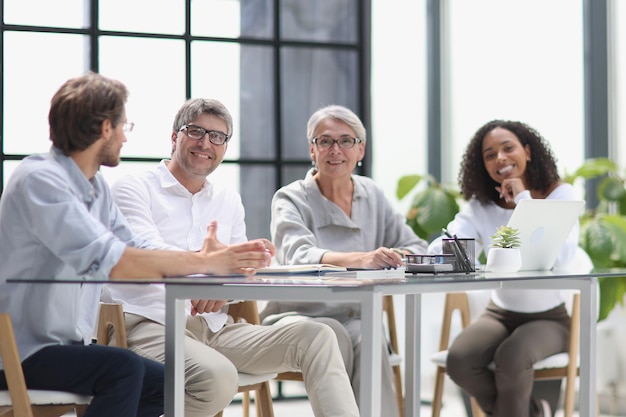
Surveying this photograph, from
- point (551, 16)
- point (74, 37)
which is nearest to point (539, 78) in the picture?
point (551, 16)

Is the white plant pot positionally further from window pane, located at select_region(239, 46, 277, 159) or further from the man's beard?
window pane, located at select_region(239, 46, 277, 159)

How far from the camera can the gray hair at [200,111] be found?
115 inches

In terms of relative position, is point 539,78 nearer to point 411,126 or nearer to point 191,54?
point 411,126

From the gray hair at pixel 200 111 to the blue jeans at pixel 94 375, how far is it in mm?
934

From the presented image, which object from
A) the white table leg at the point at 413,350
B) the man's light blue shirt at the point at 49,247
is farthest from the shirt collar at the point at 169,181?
the white table leg at the point at 413,350

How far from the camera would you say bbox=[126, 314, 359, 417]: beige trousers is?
248cm

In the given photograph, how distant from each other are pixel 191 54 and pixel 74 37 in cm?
52

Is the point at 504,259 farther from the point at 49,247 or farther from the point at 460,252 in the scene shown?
the point at 49,247

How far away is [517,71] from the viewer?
17.4ft

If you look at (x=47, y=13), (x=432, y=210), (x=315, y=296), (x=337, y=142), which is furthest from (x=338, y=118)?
(x=47, y=13)

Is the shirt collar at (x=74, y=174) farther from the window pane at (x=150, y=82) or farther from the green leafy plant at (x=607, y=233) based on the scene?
the green leafy plant at (x=607, y=233)

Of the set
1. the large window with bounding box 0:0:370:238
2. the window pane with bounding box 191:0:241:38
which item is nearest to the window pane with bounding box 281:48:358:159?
the large window with bounding box 0:0:370:238

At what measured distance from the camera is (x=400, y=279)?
2254 mm

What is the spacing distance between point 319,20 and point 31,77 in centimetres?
134
